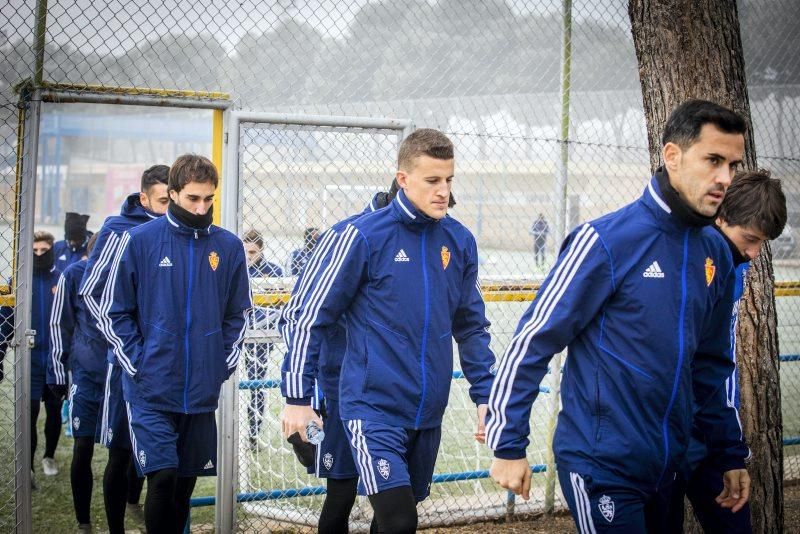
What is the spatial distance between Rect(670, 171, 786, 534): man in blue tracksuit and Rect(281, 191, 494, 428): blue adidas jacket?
42.3 inches

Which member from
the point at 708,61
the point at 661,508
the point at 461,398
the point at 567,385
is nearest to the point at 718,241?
the point at 567,385

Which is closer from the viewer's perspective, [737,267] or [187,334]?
[737,267]

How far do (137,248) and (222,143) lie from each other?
38.7 inches

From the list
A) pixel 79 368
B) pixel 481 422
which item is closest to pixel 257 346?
pixel 79 368

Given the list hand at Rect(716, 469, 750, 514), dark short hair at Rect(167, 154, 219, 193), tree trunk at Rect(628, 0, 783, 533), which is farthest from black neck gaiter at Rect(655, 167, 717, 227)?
dark short hair at Rect(167, 154, 219, 193)

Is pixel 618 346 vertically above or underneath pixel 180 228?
underneath

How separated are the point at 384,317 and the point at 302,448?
2.42 ft

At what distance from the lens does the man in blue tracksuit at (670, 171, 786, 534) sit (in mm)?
3268

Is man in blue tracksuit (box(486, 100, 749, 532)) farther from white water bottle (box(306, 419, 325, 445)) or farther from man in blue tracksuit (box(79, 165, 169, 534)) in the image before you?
man in blue tracksuit (box(79, 165, 169, 534))

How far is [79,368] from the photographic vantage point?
556 centimetres

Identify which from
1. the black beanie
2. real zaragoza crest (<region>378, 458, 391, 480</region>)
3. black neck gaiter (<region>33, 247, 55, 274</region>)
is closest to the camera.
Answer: real zaragoza crest (<region>378, 458, 391, 480</region>)

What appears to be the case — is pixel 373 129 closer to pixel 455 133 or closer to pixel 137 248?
pixel 455 133

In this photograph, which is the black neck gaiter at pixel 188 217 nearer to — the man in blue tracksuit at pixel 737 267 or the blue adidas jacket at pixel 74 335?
the blue adidas jacket at pixel 74 335

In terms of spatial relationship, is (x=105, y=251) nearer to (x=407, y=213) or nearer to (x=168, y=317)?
(x=168, y=317)
